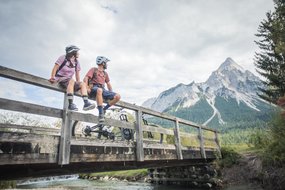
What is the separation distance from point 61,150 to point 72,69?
1.90 meters

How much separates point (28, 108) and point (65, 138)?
0.93 m

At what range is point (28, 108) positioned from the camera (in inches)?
167

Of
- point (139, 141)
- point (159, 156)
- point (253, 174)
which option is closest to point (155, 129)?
point (159, 156)

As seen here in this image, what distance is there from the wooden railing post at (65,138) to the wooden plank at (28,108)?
5.2 inches

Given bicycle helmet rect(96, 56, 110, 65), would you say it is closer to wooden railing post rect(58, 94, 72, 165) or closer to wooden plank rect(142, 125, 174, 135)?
wooden railing post rect(58, 94, 72, 165)

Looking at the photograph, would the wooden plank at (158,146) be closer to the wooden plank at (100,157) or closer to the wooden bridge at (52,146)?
the wooden bridge at (52,146)

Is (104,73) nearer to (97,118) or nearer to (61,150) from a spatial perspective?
(97,118)

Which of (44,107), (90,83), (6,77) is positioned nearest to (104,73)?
(90,83)

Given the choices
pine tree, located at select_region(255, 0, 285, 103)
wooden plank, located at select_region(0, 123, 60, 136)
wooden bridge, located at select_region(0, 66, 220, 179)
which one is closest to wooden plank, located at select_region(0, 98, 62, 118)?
wooden bridge, located at select_region(0, 66, 220, 179)

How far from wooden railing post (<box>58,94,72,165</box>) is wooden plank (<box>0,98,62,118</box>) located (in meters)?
0.13

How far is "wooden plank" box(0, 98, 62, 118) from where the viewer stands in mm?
3928

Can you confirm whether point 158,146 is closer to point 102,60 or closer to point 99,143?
point 99,143

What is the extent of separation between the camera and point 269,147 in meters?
11.2

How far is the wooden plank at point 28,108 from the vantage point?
3928 mm
